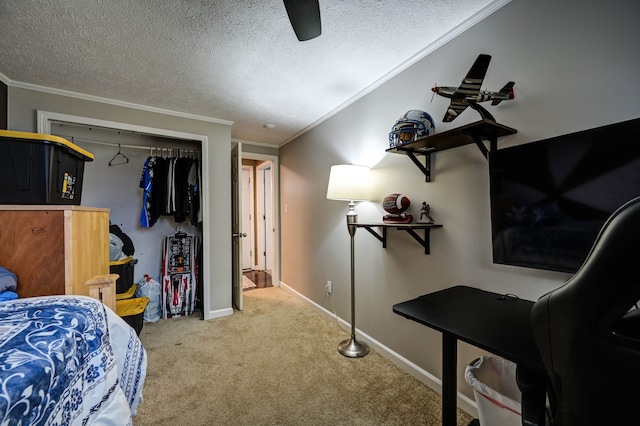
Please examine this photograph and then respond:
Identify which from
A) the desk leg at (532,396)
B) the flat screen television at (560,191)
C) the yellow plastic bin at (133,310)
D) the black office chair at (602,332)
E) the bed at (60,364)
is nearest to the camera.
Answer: the black office chair at (602,332)

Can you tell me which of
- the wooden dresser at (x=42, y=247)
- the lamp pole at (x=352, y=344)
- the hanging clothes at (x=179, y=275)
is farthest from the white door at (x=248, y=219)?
the wooden dresser at (x=42, y=247)

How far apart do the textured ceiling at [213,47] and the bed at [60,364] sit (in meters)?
1.59

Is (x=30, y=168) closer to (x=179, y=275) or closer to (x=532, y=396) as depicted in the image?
(x=179, y=275)

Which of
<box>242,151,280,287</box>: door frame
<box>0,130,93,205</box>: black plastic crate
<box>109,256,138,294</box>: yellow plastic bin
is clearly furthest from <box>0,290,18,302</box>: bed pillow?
<box>242,151,280,287</box>: door frame

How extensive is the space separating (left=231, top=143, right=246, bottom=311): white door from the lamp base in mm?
1436

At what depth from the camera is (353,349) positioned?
2242 mm

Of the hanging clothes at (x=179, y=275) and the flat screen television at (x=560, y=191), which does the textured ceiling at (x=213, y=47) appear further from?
the hanging clothes at (x=179, y=275)

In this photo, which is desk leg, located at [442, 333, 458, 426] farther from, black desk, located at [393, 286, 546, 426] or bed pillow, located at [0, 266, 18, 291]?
bed pillow, located at [0, 266, 18, 291]

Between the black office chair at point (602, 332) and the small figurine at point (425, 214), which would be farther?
the small figurine at point (425, 214)

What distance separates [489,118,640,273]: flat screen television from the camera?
3.16 ft

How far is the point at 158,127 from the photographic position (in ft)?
9.14

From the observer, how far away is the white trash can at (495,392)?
3.45 feet

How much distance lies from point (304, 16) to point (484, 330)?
1449 millimetres

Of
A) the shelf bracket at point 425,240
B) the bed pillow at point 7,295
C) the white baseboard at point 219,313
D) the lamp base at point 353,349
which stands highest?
the shelf bracket at point 425,240
